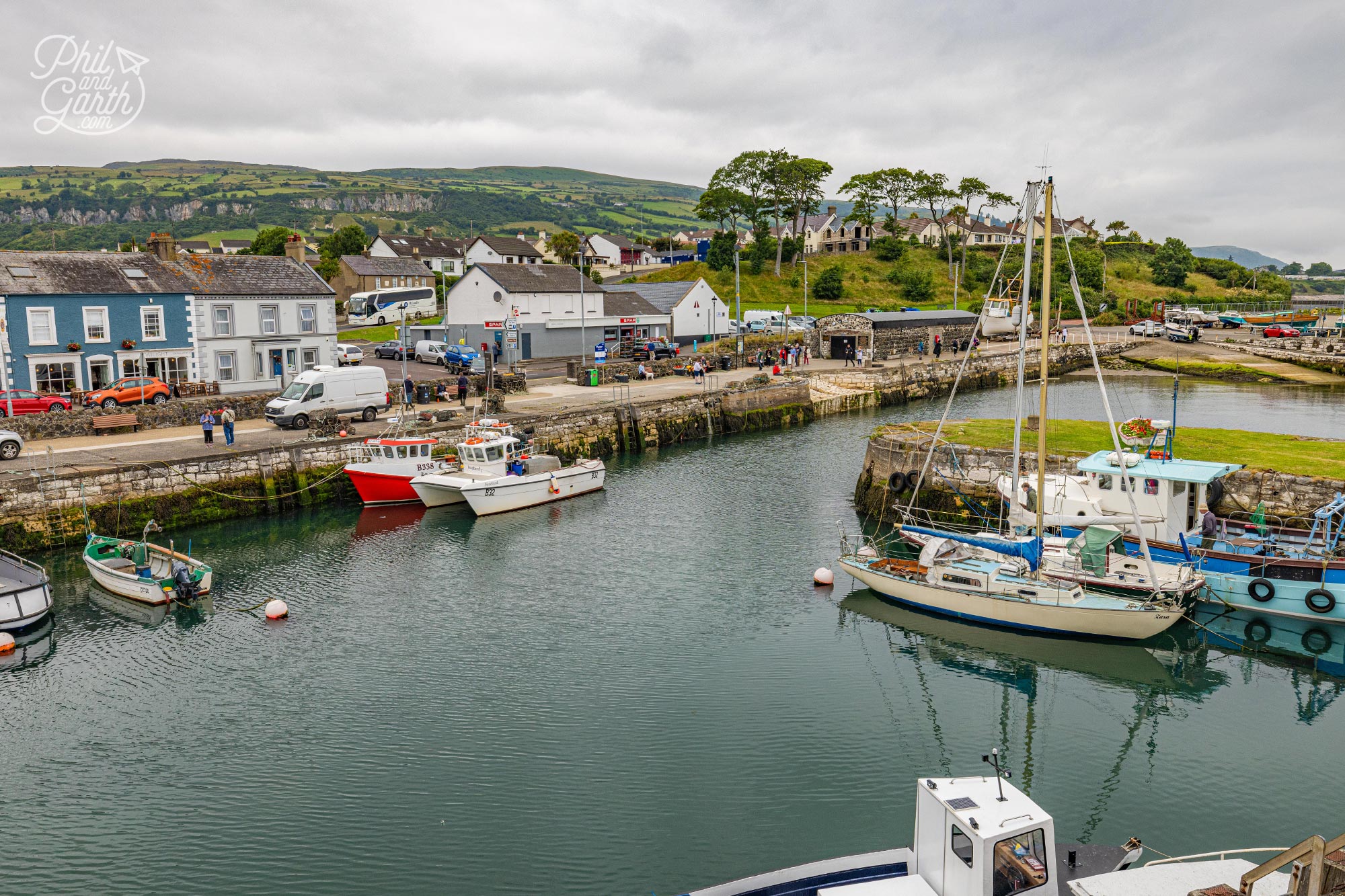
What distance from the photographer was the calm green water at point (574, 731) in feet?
47.3

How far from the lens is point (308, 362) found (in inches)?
1896

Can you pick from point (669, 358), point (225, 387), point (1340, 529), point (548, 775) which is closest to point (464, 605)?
point (548, 775)

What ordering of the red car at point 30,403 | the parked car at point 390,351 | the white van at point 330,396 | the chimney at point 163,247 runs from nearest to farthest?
the red car at point 30,403 → the white van at point 330,396 → the chimney at point 163,247 → the parked car at point 390,351

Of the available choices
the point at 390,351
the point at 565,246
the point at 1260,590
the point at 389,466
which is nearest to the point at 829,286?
the point at 565,246

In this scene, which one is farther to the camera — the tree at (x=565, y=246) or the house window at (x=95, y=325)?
the tree at (x=565, y=246)

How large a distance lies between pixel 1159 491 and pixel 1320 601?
14.9ft

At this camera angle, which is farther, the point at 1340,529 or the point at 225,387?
the point at 225,387

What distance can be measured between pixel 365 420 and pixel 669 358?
24579 millimetres

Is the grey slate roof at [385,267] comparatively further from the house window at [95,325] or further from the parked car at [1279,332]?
the parked car at [1279,332]

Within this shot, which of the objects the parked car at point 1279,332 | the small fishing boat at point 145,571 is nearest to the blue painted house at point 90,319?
the small fishing boat at point 145,571

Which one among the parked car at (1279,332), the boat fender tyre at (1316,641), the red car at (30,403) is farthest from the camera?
the parked car at (1279,332)

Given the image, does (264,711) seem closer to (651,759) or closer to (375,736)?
(375,736)

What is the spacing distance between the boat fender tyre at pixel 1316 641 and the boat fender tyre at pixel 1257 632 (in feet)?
2.63

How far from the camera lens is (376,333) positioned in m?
72.8
